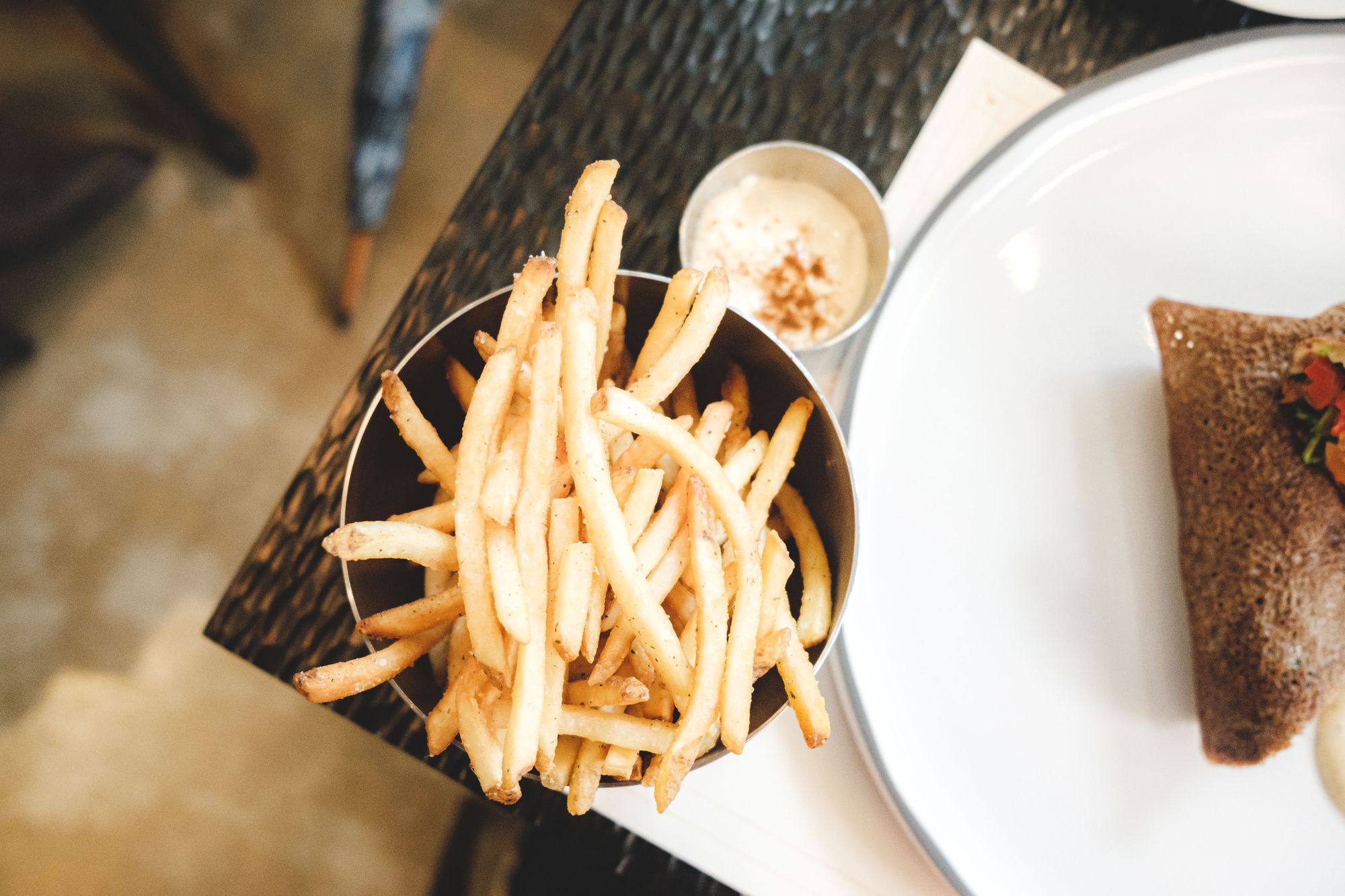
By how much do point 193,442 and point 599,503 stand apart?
1.67m

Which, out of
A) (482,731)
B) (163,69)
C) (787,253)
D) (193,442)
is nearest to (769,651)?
(482,731)

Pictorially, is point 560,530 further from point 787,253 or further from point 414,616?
point 787,253

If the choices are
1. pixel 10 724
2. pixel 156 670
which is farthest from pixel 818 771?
pixel 10 724

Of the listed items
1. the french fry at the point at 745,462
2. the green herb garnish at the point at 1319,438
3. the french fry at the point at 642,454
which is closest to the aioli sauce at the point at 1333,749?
the green herb garnish at the point at 1319,438

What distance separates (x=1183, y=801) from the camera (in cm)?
110

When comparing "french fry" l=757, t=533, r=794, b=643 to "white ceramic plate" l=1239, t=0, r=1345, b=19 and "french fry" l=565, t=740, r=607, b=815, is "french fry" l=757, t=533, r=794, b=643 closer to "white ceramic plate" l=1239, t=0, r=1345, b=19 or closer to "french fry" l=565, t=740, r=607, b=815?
"french fry" l=565, t=740, r=607, b=815

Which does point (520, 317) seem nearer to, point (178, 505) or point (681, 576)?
point (681, 576)

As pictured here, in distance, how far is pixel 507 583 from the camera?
0.67m

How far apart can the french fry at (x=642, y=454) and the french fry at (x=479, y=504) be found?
14 centimetres

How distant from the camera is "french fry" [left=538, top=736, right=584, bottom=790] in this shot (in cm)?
76

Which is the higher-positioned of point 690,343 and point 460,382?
point 690,343

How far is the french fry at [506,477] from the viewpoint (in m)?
0.69

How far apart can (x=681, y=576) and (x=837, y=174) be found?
0.60m

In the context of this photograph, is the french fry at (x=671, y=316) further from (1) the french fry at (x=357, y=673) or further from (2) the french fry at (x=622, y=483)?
(1) the french fry at (x=357, y=673)
